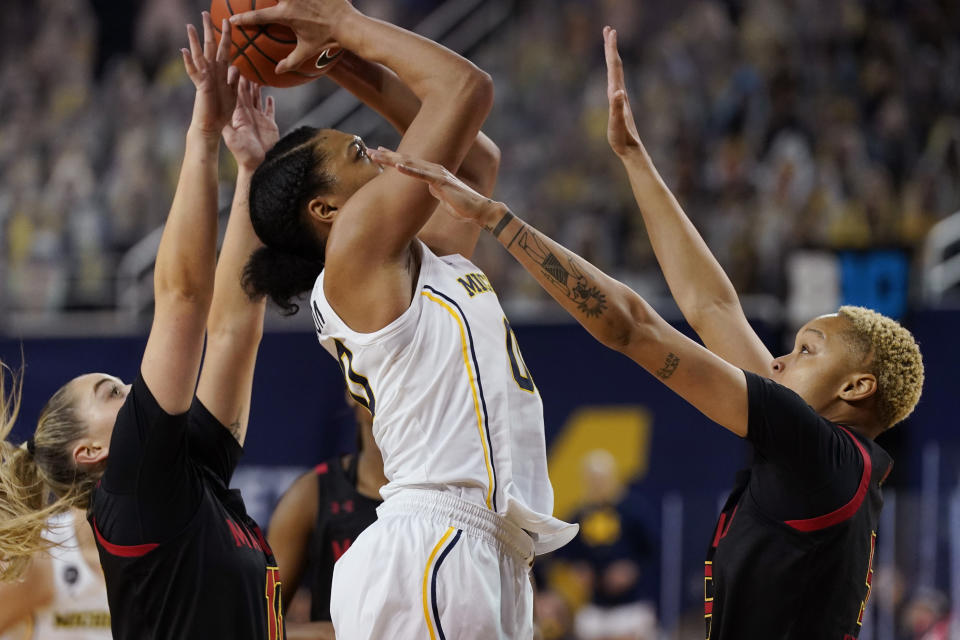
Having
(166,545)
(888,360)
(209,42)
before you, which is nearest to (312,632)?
(166,545)

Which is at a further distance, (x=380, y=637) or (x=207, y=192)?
(x=207, y=192)

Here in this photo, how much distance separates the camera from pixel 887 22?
1089 centimetres

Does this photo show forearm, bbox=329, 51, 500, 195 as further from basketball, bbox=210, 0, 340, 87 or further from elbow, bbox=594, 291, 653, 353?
elbow, bbox=594, 291, 653, 353

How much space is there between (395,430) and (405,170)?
71cm

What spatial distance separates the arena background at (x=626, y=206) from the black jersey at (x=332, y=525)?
8.03ft

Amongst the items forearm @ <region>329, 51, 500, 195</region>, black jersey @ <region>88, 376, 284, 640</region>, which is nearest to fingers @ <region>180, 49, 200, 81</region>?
forearm @ <region>329, 51, 500, 195</region>

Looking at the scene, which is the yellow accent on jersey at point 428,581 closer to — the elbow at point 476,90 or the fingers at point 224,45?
the elbow at point 476,90

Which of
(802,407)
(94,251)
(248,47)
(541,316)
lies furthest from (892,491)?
(94,251)

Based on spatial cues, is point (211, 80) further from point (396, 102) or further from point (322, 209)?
point (396, 102)

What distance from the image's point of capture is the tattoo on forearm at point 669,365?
287 cm

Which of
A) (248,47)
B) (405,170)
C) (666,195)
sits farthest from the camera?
(666,195)

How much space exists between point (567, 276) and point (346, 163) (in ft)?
2.38

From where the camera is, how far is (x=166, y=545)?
320cm

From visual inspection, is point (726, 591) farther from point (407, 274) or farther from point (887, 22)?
point (887, 22)
